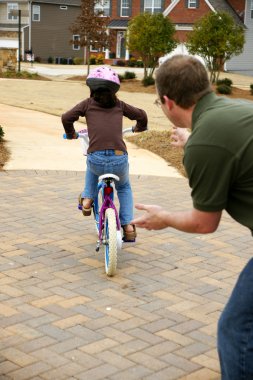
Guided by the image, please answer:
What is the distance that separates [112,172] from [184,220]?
286 centimetres

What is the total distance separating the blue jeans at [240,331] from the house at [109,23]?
173 feet

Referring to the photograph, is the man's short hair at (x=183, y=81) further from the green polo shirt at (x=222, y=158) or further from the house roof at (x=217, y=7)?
the house roof at (x=217, y=7)

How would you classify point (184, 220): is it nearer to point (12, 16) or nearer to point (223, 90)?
point (223, 90)

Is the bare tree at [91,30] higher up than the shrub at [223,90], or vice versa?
the bare tree at [91,30]

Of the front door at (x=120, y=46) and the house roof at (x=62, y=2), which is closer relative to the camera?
the front door at (x=120, y=46)

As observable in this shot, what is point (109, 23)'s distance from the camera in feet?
200

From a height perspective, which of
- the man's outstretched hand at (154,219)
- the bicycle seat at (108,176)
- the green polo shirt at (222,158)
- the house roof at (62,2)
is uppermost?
the house roof at (62,2)

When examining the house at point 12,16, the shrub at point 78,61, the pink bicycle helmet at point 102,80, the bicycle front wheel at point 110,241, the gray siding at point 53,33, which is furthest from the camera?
the house at point 12,16

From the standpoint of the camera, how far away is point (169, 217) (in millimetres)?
3361

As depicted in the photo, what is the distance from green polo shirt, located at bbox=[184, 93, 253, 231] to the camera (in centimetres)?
293

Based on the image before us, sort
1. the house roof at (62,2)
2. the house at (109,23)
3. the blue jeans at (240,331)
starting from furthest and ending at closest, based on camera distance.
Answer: the house roof at (62,2) → the house at (109,23) → the blue jeans at (240,331)

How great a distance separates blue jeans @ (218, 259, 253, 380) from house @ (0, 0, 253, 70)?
52.7 m

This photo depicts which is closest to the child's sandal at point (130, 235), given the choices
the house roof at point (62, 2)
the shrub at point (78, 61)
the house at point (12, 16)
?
the shrub at point (78, 61)

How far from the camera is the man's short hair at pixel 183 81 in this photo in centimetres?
310
